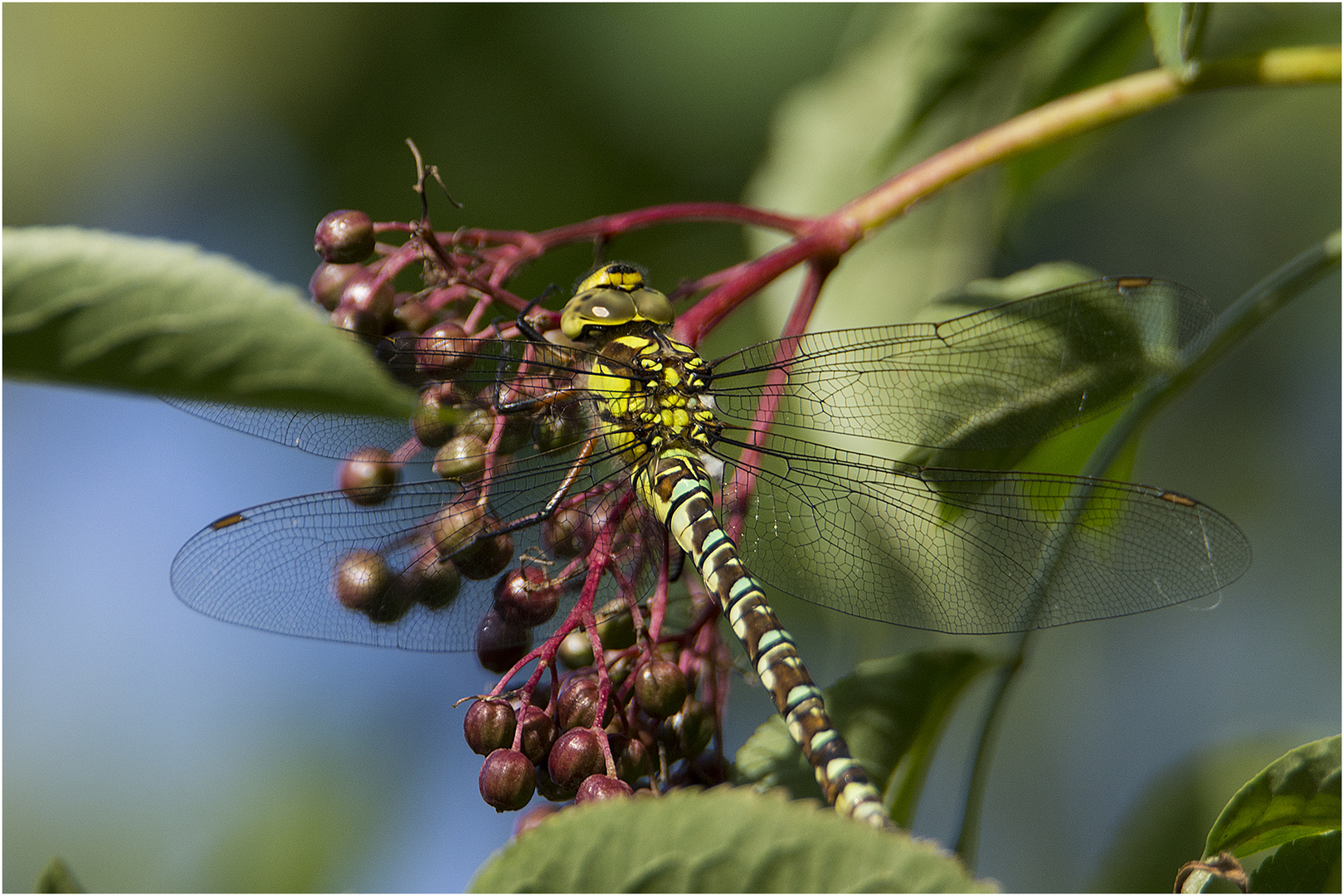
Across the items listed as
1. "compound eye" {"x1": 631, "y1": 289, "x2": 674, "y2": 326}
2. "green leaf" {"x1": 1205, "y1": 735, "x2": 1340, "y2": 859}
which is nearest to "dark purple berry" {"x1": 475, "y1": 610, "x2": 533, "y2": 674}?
"compound eye" {"x1": 631, "y1": 289, "x2": 674, "y2": 326}

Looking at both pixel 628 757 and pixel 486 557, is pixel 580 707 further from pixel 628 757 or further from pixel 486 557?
pixel 486 557

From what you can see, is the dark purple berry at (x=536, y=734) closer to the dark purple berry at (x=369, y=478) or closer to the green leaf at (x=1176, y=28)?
the dark purple berry at (x=369, y=478)

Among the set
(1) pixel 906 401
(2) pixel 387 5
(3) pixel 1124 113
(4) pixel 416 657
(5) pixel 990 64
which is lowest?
(4) pixel 416 657


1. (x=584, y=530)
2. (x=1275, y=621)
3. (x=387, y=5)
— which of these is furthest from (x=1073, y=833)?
(x=387, y=5)

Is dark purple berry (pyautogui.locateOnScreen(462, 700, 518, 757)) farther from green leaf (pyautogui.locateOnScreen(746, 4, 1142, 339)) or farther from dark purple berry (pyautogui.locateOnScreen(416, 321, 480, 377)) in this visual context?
green leaf (pyautogui.locateOnScreen(746, 4, 1142, 339))

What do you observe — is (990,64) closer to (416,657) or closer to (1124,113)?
(1124,113)

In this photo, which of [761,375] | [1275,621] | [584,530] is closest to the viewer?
[584,530]

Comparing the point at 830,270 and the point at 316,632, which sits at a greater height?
the point at 830,270

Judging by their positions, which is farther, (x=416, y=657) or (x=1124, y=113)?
(x=416, y=657)
